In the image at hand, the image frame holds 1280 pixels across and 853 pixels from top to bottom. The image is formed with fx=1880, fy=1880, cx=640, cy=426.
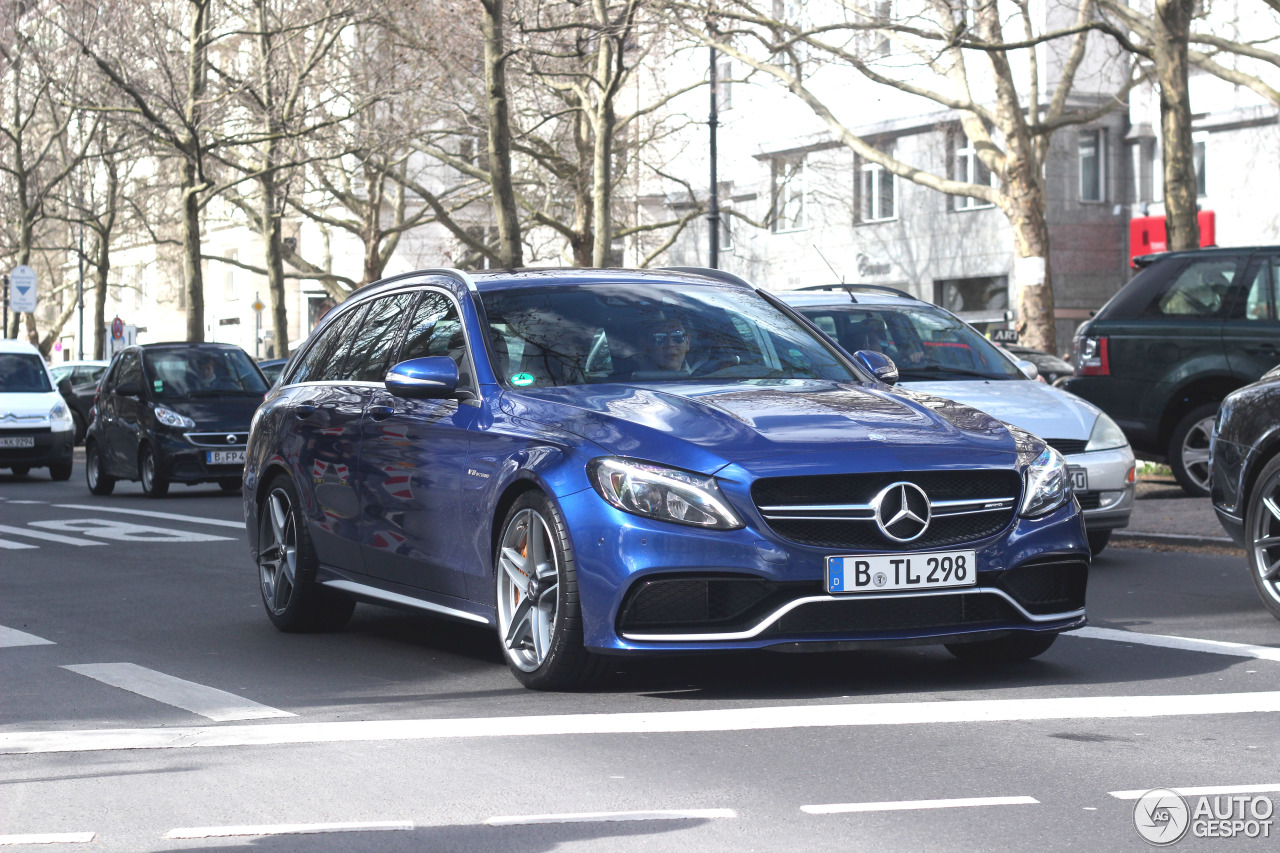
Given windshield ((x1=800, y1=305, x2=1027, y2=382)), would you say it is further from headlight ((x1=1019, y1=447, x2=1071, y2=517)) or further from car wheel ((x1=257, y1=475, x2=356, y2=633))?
headlight ((x1=1019, y1=447, x2=1071, y2=517))

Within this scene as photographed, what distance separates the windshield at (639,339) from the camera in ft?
24.2

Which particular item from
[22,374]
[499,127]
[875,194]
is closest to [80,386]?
[22,374]

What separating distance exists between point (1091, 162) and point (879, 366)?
116 feet

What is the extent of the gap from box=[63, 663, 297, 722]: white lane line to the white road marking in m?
6.67

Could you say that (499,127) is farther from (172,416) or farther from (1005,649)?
(1005,649)

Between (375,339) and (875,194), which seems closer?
(375,339)

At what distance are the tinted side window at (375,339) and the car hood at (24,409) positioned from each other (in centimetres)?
1682

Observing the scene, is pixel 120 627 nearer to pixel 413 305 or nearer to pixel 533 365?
pixel 413 305

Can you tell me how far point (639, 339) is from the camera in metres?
7.52

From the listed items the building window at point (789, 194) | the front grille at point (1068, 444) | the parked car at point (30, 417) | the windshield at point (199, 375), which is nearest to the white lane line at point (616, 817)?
the front grille at point (1068, 444)

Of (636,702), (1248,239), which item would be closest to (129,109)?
(1248,239)

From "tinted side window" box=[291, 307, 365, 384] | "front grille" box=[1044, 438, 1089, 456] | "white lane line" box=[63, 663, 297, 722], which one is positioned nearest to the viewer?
"white lane line" box=[63, 663, 297, 722]

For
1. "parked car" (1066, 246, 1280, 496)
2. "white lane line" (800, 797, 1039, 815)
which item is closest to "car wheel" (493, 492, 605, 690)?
"white lane line" (800, 797, 1039, 815)

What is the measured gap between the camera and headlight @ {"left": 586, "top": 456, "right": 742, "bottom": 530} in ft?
20.6
